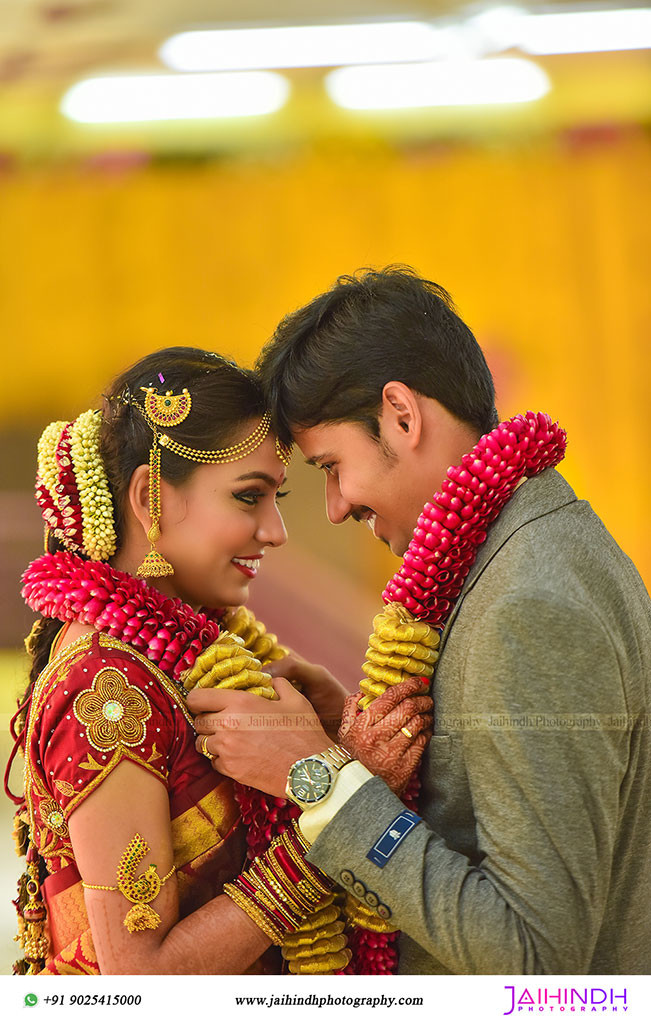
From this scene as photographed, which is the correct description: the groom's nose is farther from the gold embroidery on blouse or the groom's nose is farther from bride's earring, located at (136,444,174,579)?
the gold embroidery on blouse

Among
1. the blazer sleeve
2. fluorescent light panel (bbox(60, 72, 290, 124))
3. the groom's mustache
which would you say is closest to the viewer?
the blazer sleeve

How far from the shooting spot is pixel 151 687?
1.63 m

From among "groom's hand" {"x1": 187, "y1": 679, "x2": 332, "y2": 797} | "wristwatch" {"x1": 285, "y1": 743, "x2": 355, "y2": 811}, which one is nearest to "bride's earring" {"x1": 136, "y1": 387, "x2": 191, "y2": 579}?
"groom's hand" {"x1": 187, "y1": 679, "x2": 332, "y2": 797}

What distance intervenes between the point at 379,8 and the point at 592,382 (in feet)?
2.85

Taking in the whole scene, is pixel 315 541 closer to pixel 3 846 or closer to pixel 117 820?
pixel 117 820

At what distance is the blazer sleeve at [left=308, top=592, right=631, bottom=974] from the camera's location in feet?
4.46

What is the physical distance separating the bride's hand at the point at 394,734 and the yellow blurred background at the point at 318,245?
1.73 feet

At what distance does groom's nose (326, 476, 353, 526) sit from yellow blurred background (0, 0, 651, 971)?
0.17 m

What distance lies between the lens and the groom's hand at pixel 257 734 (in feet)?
5.06

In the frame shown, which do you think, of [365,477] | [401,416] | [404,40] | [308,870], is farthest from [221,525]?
[404,40]

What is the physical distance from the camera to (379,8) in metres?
1.96

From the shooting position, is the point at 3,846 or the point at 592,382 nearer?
the point at 592,382

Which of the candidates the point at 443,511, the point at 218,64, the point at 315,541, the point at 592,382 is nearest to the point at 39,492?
the point at 315,541

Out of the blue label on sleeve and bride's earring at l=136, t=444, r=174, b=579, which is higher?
bride's earring at l=136, t=444, r=174, b=579
